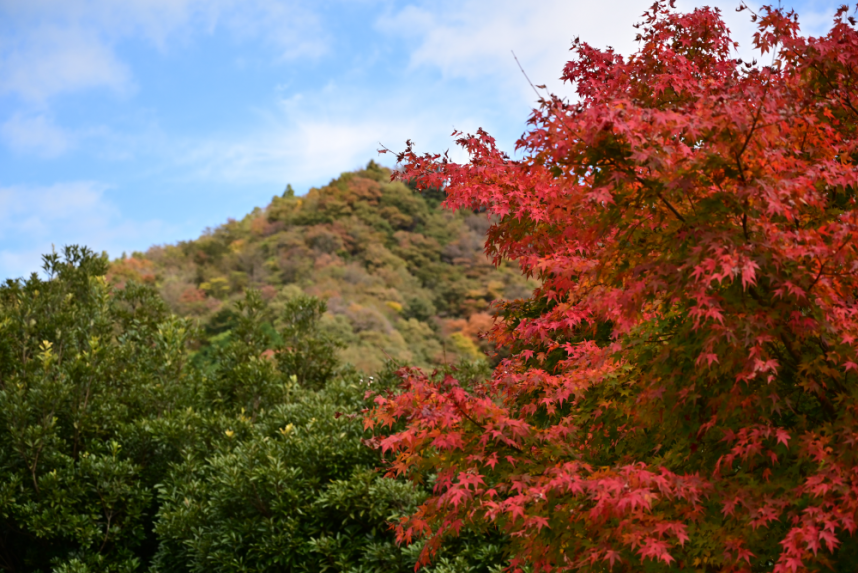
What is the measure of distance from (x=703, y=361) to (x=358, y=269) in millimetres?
30984

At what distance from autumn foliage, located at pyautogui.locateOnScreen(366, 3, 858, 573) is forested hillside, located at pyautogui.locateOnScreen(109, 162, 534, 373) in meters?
22.0

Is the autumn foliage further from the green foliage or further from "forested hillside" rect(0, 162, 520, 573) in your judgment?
the green foliage

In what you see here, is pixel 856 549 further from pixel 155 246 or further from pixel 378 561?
pixel 155 246

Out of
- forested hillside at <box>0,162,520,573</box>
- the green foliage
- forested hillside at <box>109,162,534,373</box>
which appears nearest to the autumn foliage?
forested hillside at <box>0,162,520,573</box>

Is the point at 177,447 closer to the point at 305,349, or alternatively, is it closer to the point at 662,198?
the point at 305,349

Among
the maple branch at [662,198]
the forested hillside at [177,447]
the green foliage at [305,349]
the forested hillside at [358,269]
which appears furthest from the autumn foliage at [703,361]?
the forested hillside at [358,269]

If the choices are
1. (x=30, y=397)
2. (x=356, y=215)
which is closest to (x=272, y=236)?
(x=356, y=215)

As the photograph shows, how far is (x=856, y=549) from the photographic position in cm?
355

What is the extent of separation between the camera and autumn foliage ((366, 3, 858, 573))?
322cm

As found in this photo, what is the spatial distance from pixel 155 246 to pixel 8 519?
102 ft

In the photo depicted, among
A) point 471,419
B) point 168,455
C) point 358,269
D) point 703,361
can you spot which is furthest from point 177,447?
point 358,269

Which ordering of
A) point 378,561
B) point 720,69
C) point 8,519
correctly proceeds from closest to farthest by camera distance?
1. point 720,69
2. point 378,561
3. point 8,519

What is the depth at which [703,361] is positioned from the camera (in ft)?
11.0

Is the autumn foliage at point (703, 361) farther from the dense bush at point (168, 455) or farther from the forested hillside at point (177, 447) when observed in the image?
the dense bush at point (168, 455)
